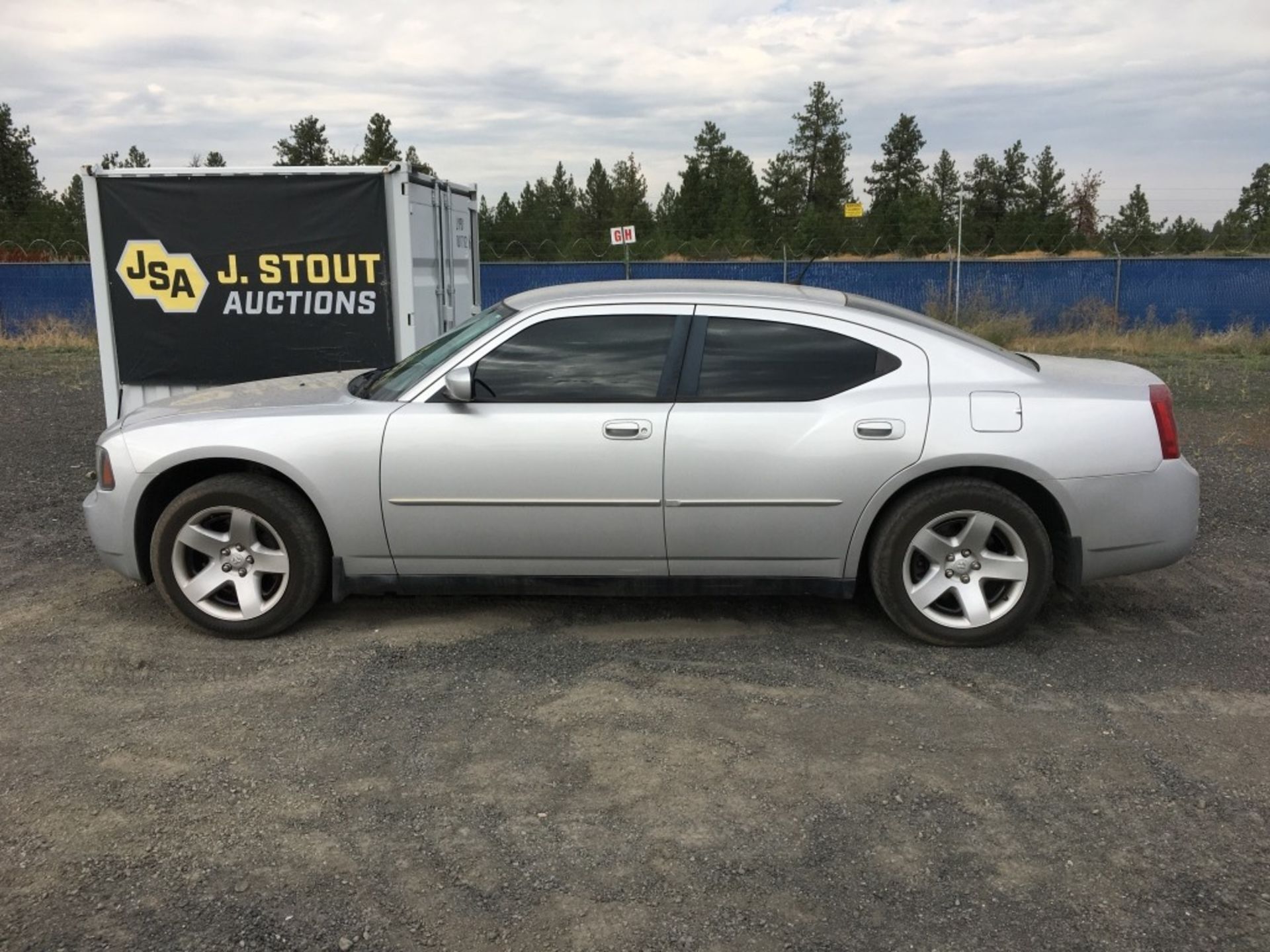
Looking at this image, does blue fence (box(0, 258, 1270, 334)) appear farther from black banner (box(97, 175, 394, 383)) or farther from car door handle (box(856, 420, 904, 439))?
car door handle (box(856, 420, 904, 439))

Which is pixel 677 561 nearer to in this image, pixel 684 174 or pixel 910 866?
pixel 910 866

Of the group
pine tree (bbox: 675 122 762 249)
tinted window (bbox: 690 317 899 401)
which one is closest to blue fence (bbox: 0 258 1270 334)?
pine tree (bbox: 675 122 762 249)

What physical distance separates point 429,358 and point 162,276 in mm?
4353

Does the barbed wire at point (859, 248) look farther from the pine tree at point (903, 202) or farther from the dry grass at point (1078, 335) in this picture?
the dry grass at point (1078, 335)

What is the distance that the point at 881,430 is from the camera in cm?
457

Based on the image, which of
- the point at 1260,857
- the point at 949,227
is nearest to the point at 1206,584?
the point at 1260,857

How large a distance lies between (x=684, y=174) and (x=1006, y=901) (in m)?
43.9

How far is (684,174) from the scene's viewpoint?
146ft

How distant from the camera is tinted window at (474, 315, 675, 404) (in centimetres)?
468

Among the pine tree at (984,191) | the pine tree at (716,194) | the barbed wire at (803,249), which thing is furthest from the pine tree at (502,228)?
the pine tree at (984,191)

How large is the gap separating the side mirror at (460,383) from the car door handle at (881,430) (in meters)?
1.66

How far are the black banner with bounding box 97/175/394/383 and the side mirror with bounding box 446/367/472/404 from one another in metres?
4.02

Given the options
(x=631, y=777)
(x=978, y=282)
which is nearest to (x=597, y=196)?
(x=978, y=282)

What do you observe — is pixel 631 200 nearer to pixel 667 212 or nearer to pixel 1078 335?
pixel 667 212
